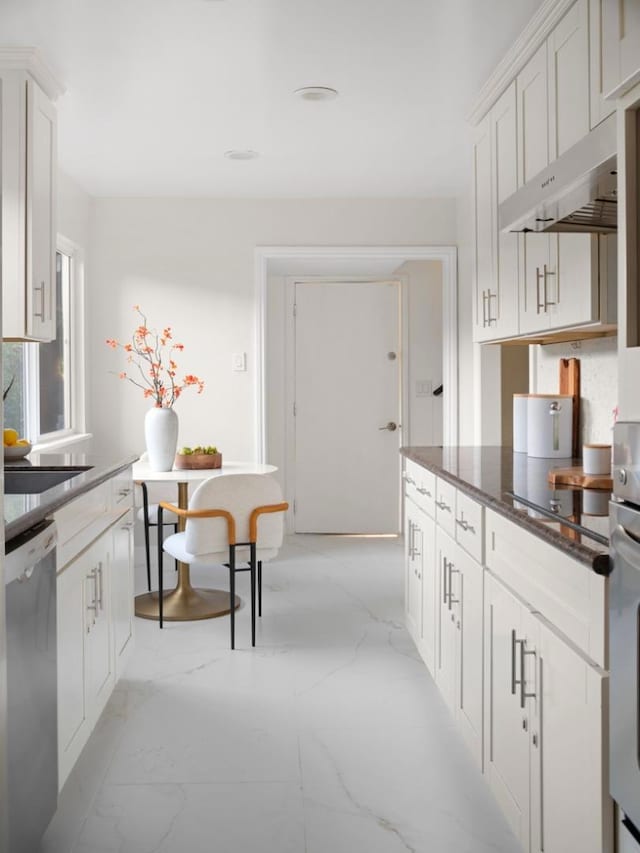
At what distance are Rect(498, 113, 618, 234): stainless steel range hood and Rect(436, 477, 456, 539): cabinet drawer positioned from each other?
33.7 inches

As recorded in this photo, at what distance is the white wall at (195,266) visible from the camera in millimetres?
5695

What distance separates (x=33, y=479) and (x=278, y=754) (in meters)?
1.26

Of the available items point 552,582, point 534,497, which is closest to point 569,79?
point 534,497

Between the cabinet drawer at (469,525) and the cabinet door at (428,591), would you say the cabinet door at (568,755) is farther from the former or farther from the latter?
the cabinet door at (428,591)

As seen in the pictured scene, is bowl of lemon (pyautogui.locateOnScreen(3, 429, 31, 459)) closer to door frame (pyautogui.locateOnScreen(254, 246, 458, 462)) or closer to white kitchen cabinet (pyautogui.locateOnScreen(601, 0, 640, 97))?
door frame (pyautogui.locateOnScreen(254, 246, 458, 462))

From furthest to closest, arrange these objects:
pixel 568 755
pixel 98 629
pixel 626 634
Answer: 1. pixel 98 629
2. pixel 568 755
3. pixel 626 634

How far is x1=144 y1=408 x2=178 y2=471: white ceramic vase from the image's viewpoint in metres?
4.33

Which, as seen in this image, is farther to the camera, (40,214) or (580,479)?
(40,214)

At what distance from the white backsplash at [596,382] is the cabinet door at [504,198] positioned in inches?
11.9

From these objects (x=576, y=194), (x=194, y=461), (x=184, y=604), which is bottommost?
(x=184, y=604)

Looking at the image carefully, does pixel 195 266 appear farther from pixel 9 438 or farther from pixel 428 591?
pixel 428 591

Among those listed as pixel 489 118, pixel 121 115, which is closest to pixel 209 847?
pixel 489 118

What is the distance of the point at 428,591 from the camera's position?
3.17 meters

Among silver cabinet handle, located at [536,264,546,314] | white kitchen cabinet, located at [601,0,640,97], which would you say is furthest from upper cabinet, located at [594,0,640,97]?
silver cabinet handle, located at [536,264,546,314]
